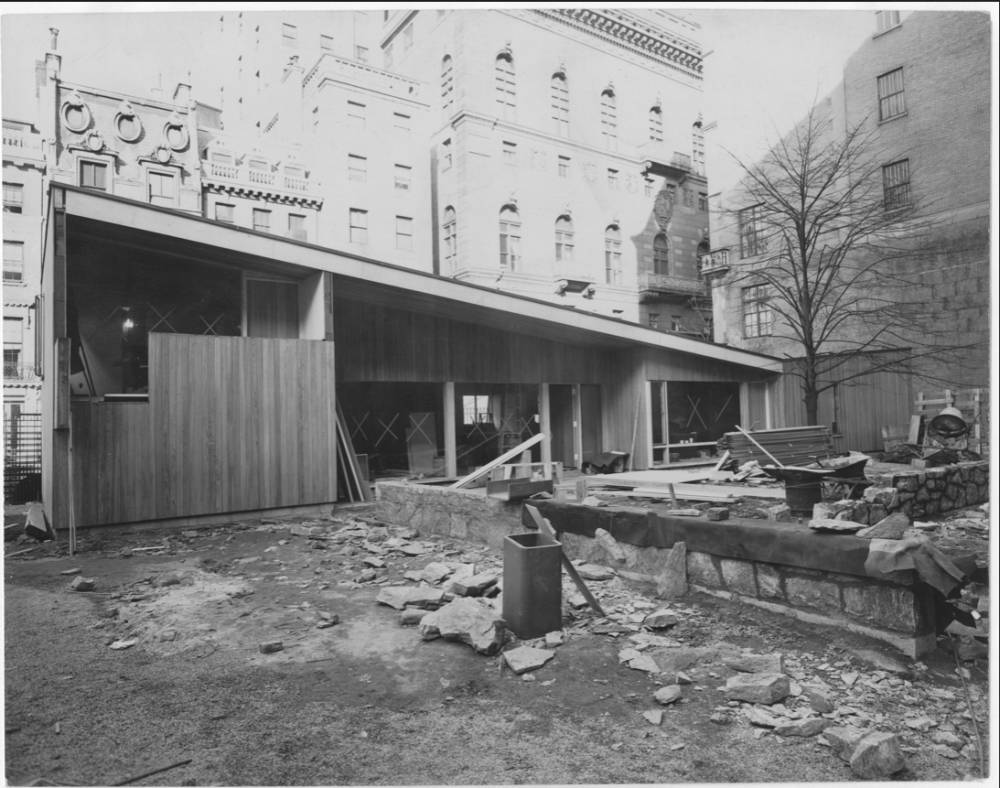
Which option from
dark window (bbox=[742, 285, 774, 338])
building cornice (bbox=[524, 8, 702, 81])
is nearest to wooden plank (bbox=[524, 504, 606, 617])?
building cornice (bbox=[524, 8, 702, 81])

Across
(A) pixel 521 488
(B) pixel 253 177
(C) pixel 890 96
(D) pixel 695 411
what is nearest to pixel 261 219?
(B) pixel 253 177

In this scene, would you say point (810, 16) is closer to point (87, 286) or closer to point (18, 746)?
point (18, 746)

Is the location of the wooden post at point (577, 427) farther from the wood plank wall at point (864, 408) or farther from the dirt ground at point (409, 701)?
the dirt ground at point (409, 701)

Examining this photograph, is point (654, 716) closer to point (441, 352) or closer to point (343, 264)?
point (343, 264)

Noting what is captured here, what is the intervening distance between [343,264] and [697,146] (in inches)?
212

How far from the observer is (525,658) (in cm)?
320

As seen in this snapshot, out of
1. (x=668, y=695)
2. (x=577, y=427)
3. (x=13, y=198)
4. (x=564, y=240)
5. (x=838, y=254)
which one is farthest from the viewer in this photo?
(x=577, y=427)

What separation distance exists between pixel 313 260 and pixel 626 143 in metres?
5.00

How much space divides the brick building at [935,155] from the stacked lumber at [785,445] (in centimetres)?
191

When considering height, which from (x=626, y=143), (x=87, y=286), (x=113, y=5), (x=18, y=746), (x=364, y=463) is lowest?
(x=18, y=746)

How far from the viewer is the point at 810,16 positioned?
12.5 ft

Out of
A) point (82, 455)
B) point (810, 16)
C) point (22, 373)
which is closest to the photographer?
point (810, 16)

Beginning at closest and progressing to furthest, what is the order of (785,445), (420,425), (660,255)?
(785,445), (420,425), (660,255)

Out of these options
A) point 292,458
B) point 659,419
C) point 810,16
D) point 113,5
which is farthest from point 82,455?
point 659,419
